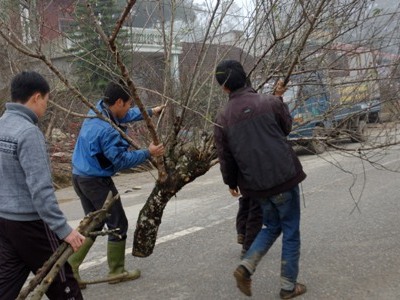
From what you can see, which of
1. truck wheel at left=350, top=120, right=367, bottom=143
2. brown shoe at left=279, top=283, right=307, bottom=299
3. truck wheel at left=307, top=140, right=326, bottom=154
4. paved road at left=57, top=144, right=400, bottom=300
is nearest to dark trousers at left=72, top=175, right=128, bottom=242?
paved road at left=57, top=144, right=400, bottom=300

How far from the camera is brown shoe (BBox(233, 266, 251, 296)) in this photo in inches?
149

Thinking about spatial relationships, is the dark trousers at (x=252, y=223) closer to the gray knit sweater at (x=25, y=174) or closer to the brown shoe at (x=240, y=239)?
the brown shoe at (x=240, y=239)

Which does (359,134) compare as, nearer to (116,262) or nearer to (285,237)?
(285,237)

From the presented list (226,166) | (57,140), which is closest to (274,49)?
(226,166)

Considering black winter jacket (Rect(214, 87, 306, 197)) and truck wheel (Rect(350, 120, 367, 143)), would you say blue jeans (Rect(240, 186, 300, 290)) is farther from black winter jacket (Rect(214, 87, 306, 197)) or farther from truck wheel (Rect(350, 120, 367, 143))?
truck wheel (Rect(350, 120, 367, 143))

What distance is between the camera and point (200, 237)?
589 centimetres

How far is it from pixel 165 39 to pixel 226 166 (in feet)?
4.32

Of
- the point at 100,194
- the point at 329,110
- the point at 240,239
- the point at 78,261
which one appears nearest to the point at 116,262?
the point at 78,261

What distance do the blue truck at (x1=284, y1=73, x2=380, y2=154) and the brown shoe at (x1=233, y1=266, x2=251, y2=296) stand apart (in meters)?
1.47

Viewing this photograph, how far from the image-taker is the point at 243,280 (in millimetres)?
3797

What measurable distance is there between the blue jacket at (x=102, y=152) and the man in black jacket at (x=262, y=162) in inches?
28.5

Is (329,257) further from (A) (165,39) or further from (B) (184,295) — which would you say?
(A) (165,39)

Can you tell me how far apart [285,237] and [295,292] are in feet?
1.52

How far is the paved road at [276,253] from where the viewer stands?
419 cm
